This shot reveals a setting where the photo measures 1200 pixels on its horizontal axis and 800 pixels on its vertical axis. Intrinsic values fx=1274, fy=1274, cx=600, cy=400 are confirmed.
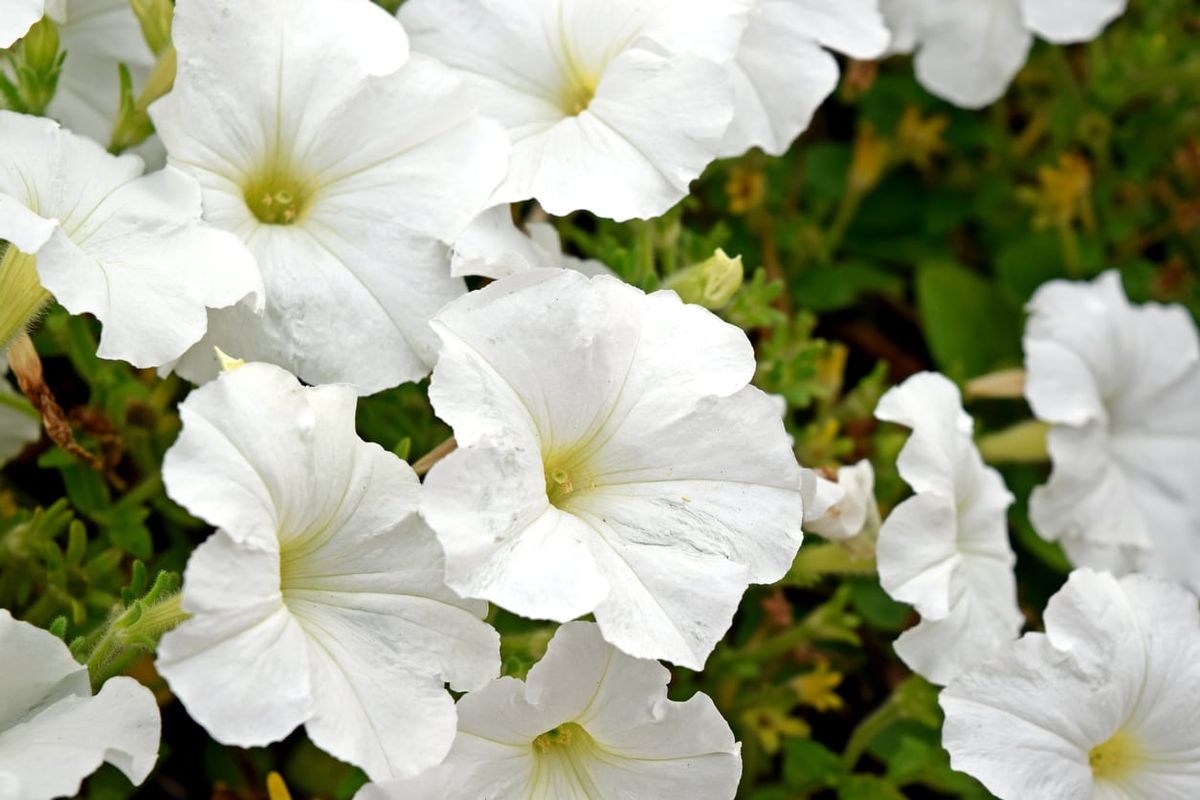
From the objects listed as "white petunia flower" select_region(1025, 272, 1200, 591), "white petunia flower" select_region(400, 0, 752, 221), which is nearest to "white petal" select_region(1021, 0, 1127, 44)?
"white petunia flower" select_region(1025, 272, 1200, 591)

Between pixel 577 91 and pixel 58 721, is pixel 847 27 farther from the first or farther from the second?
pixel 58 721

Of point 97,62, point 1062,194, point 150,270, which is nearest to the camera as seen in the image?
point 150,270

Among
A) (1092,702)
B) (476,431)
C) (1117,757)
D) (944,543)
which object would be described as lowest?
(1117,757)

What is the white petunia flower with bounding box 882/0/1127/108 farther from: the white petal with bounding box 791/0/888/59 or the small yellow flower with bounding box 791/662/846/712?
the small yellow flower with bounding box 791/662/846/712

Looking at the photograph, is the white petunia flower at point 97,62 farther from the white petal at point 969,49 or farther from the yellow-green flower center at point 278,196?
the white petal at point 969,49

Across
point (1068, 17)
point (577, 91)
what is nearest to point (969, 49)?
point (1068, 17)

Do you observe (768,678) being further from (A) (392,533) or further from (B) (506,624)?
(A) (392,533)

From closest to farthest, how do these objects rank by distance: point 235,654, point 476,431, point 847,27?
point 235,654
point 476,431
point 847,27
